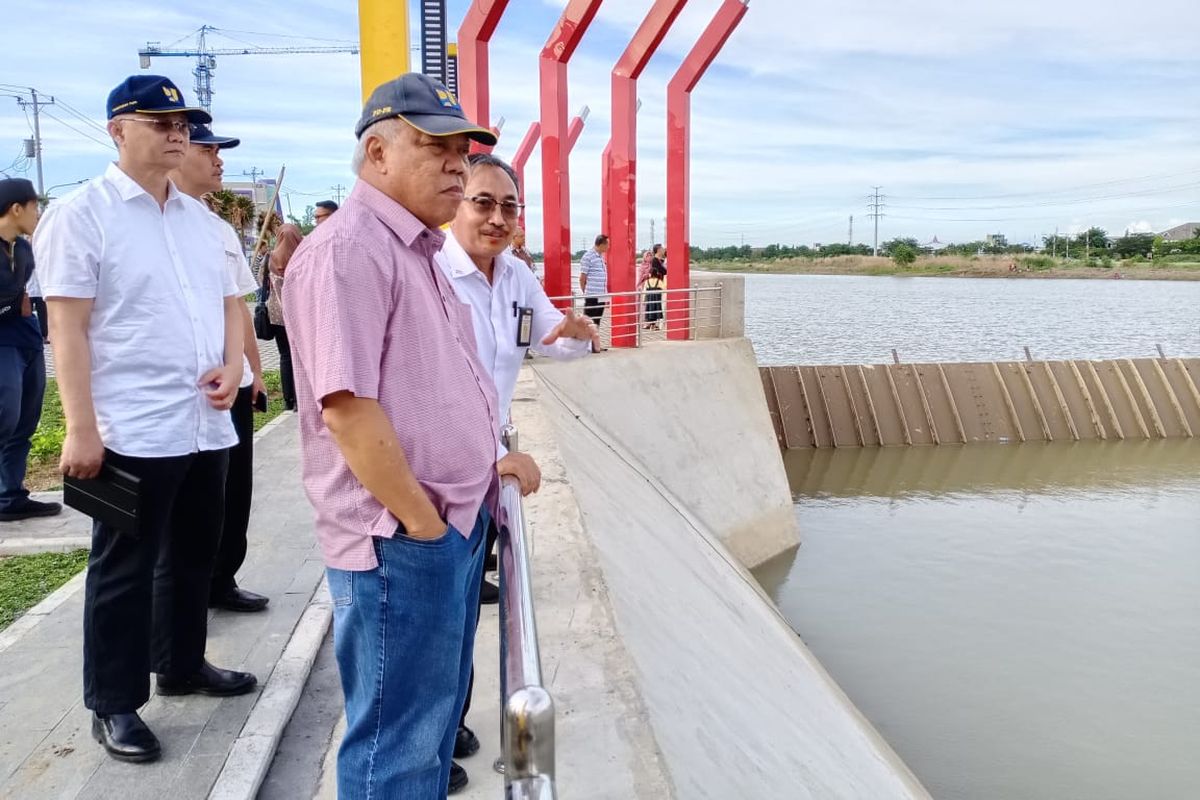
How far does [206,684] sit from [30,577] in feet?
6.17

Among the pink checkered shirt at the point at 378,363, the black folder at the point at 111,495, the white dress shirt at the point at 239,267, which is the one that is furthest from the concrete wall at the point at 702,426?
the pink checkered shirt at the point at 378,363

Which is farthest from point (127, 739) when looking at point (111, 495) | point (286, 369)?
point (286, 369)

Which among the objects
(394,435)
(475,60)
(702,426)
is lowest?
(702,426)

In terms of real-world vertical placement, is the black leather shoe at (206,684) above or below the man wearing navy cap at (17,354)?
below

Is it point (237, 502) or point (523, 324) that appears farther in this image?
point (237, 502)

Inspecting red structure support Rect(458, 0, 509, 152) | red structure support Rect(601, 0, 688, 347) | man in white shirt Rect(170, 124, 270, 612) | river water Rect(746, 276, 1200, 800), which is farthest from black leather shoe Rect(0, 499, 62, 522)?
red structure support Rect(601, 0, 688, 347)

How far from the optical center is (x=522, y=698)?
1.12 m

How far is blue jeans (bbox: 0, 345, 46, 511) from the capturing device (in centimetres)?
483

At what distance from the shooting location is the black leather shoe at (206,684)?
293 centimetres

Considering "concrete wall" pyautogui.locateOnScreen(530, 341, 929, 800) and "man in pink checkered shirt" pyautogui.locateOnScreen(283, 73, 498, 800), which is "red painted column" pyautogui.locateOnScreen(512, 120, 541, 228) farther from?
"man in pink checkered shirt" pyautogui.locateOnScreen(283, 73, 498, 800)

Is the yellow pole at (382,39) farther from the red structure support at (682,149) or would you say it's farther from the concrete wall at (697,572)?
the red structure support at (682,149)

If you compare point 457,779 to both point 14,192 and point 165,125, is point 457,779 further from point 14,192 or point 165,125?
point 14,192

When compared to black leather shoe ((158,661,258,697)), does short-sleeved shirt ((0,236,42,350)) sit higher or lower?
higher

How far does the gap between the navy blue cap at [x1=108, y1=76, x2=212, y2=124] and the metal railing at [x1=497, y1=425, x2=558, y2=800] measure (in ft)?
5.62
